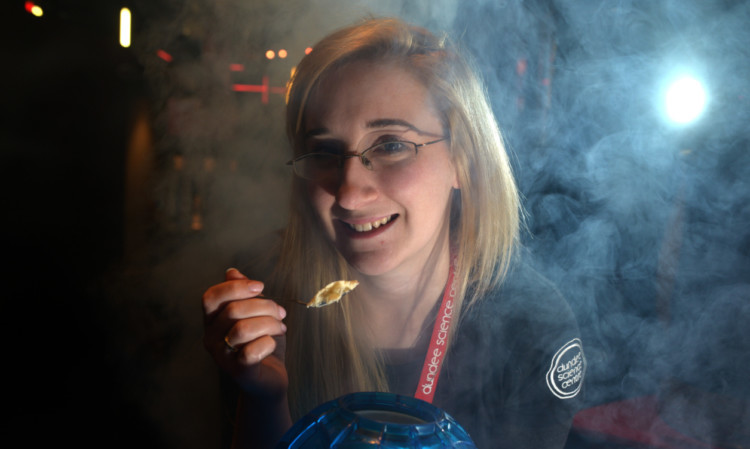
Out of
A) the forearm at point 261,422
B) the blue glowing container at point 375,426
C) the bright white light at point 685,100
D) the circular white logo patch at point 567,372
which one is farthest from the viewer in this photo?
the bright white light at point 685,100

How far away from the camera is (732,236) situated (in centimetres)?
139

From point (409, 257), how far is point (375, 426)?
759mm

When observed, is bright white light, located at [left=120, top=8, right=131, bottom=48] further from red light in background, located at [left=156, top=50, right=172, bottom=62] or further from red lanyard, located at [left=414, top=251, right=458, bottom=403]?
red lanyard, located at [left=414, top=251, right=458, bottom=403]

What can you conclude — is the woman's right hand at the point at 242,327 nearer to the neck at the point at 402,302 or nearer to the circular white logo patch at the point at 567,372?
the neck at the point at 402,302

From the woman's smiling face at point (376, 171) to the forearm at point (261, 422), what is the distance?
42cm

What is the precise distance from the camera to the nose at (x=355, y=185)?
1.08m

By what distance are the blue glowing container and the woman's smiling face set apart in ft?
1.97

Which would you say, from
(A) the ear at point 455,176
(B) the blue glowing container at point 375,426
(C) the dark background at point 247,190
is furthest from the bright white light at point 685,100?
(B) the blue glowing container at point 375,426

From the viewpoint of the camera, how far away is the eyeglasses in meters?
1.10

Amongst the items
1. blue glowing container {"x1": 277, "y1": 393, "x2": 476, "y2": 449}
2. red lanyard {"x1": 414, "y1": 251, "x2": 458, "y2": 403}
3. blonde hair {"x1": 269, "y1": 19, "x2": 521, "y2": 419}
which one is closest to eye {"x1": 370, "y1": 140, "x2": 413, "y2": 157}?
blonde hair {"x1": 269, "y1": 19, "x2": 521, "y2": 419}

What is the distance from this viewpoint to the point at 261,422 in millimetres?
924

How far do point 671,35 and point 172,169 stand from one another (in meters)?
1.76

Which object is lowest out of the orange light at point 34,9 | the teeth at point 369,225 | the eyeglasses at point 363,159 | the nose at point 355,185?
the teeth at point 369,225

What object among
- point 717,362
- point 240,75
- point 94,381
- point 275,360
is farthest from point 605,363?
point 94,381
